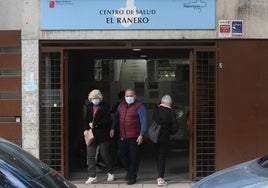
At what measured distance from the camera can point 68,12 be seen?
9.53 meters

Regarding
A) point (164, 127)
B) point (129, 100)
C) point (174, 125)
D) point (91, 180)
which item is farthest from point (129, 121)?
point (91, 180)

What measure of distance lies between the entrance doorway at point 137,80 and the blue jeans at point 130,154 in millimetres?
2199

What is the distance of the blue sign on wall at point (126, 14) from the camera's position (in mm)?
9470

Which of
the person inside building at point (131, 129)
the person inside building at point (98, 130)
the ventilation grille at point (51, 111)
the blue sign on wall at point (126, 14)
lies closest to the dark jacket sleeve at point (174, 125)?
the person inside building at point (131, 129)

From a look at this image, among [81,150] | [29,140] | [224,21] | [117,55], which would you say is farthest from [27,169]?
[117,55]

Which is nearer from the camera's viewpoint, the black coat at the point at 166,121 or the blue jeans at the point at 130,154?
the black coat at the point at 166,121

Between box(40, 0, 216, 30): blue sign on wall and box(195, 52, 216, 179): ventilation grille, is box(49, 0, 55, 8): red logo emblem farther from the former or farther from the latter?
box(195, 52, 216, 179): ventilation grille

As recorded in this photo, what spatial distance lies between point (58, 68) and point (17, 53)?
31.5 inches

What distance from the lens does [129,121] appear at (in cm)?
933

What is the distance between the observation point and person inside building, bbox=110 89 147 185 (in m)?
9.33

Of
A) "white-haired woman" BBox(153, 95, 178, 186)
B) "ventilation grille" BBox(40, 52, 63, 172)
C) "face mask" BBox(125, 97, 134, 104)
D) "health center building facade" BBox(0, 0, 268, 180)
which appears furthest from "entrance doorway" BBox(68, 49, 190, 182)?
"face mask" BBox(125, 97, 134, 104)

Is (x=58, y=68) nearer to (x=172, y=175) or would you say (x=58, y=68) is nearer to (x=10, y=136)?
(x=10, y=136)

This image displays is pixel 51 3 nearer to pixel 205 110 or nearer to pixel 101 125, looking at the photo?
pixel 101 125

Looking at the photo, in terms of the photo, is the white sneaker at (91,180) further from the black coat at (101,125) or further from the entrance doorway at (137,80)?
the entrance doorway at (137,80)
